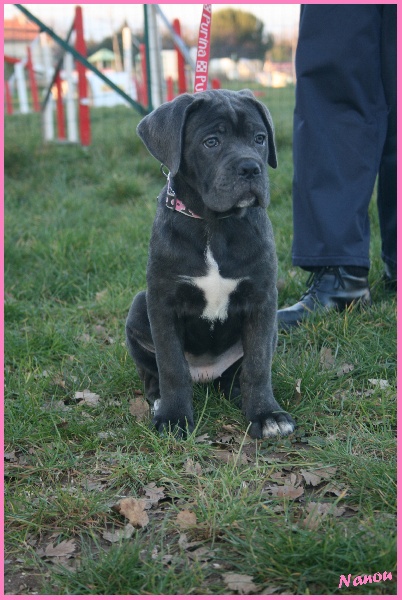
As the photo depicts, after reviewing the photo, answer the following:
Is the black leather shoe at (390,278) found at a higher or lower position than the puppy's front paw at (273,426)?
higher

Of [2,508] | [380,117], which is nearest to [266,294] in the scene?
[2,508]

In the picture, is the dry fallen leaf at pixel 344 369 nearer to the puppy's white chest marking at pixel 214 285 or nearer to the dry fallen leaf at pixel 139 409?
the puppy's white chest marking at pixel 214 285

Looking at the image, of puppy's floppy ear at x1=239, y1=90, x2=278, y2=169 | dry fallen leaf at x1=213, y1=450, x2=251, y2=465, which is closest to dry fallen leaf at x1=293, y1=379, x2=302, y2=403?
dry fallen leaf at x1=213, y1=450, x2=251, y2=465

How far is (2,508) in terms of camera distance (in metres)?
2.35

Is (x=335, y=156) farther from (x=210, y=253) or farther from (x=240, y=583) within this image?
(x=240, y=583)

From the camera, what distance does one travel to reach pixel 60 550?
2133 millimetres

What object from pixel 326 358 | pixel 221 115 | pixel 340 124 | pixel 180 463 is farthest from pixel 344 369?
pixel 340 124

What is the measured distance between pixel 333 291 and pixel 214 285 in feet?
4.66

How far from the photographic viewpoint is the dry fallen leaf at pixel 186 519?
2166 mm

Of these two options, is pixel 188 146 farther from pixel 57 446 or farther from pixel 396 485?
pixel 396 485

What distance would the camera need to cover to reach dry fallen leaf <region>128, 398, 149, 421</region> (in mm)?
2985

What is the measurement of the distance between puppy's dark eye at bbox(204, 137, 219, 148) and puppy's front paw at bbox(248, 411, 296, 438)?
102 centimetres

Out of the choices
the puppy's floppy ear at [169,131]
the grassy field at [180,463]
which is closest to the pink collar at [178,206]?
the puppy's floppy ear at [169,131]

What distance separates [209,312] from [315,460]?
2.19 feet
